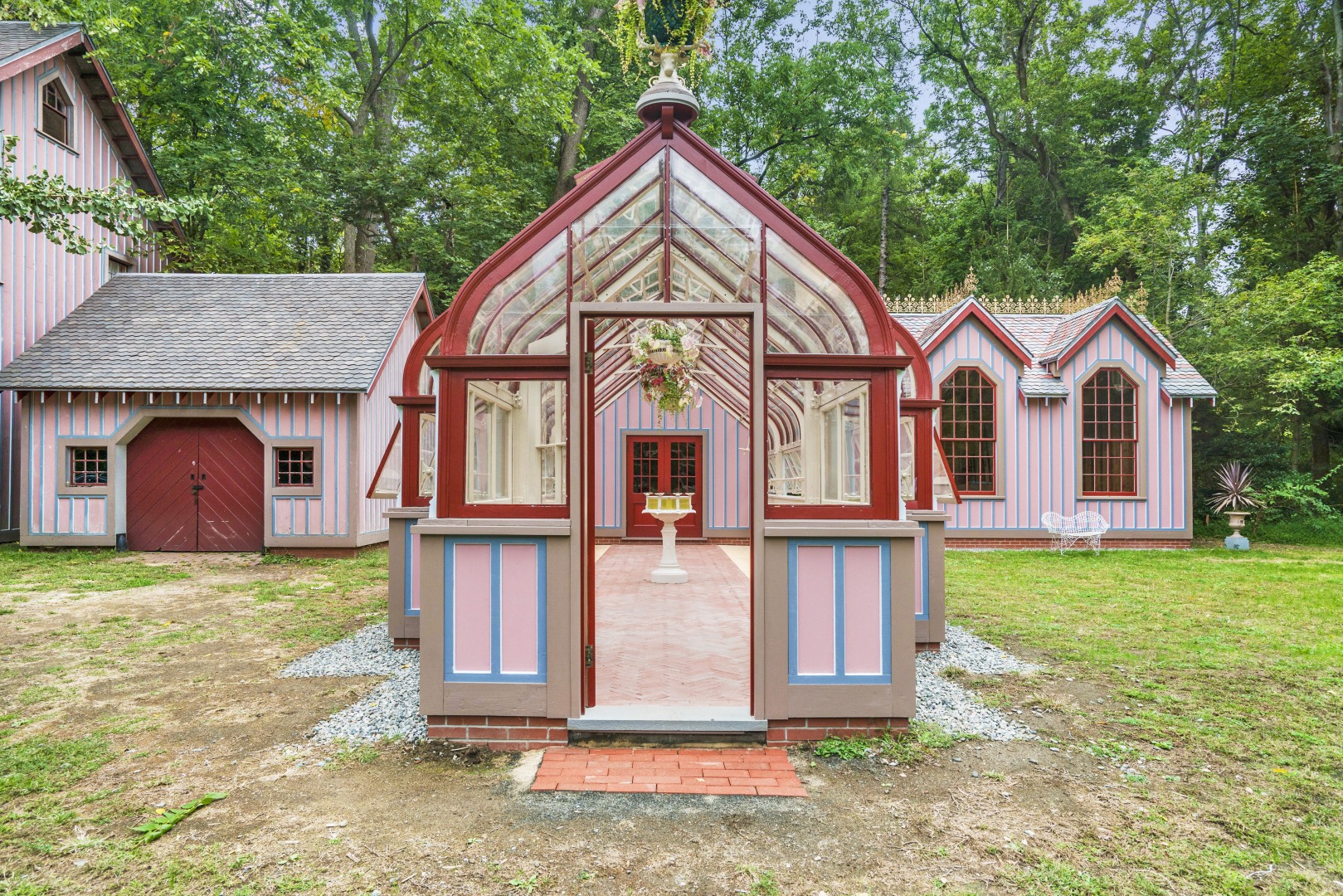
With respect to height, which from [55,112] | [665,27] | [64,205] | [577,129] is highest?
[577,129]

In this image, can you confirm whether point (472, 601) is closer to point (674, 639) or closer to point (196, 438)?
point (674, 639)

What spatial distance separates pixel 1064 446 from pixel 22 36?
19.3 m

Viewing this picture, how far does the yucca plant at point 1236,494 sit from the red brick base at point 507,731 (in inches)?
543

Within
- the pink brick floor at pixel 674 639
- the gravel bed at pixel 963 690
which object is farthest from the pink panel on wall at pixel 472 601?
the gravel bed at pixel 963 690

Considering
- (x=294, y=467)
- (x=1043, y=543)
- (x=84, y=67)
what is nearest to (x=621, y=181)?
(x=294, y=467)

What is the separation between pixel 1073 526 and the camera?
12.3 metres

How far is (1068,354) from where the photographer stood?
1255 cm

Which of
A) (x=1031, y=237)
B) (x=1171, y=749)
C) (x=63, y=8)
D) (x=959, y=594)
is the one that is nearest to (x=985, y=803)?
(x=1171, y=749)

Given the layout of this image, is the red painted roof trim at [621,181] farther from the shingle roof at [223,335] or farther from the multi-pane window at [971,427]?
the multi-pane window at [971,427]

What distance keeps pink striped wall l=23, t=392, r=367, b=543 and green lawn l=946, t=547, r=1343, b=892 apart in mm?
9502

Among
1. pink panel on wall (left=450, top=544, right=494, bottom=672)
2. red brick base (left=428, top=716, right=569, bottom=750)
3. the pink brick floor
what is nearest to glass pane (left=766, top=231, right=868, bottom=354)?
pink panel on wall (left=450, top=544, right=494, bottom=672)

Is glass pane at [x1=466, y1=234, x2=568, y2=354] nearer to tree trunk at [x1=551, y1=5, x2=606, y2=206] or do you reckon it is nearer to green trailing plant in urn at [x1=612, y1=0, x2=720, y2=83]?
green trailing plant in urn at [x1=612, y1=0, x2=720, y2=83]

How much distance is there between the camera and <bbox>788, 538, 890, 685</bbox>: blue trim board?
4.10 metres

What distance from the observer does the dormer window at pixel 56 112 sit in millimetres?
12172
